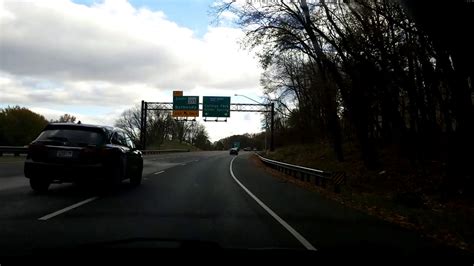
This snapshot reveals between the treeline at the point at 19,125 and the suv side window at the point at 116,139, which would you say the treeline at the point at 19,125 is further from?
the suv side window at the point at 116,139

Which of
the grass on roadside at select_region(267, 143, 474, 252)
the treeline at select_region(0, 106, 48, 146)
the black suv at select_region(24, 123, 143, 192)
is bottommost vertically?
the grass on roadside at select_region(267, 143, 474, 252)

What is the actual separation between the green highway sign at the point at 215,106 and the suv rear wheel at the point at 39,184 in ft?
151

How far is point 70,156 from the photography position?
1287cm

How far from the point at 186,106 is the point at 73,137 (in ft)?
149

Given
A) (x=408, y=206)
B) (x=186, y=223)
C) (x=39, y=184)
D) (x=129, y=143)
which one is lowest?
(x=408, y=206)

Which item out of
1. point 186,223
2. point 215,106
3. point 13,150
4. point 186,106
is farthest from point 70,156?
point 215,106

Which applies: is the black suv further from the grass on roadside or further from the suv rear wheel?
the grass on roadside

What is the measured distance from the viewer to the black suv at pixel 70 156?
1284 cm

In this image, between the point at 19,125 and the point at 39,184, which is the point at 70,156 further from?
the point at 19,125

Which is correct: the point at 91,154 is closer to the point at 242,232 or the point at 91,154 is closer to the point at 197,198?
the point at 197,198

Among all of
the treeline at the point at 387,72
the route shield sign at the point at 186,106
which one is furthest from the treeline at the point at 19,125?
the treeline at the point at 387,72

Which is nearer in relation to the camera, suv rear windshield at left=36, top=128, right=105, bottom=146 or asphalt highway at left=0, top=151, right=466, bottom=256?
asphalt highway at left=0, top=151, right=466, bottom=256

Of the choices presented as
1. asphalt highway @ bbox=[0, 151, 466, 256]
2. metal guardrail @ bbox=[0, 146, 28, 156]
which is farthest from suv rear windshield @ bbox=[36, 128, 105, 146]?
metal guardrail @ bbox=[0, 146, 28, 156]

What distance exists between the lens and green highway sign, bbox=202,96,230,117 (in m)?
59.8
